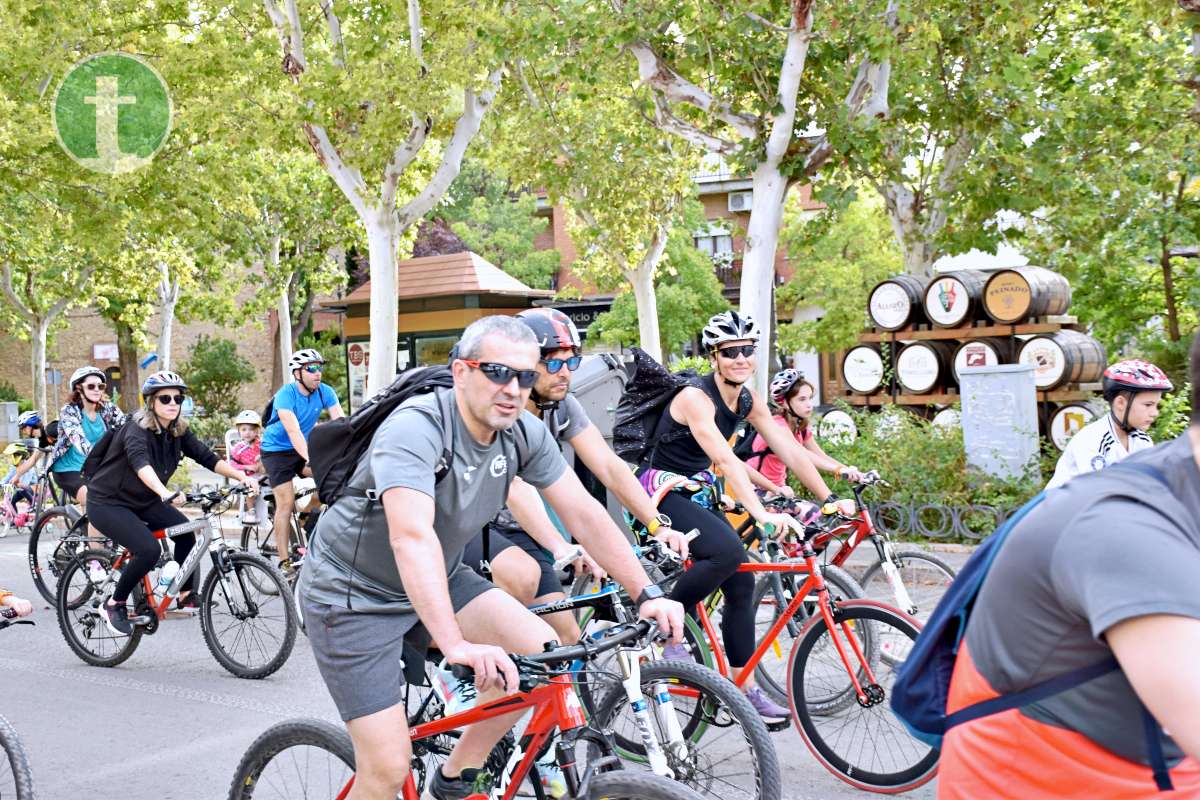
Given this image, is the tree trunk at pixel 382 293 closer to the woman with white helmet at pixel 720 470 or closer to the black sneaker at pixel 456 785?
the woman with white helmet at pixel 720 470

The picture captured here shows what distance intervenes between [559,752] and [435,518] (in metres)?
0.70

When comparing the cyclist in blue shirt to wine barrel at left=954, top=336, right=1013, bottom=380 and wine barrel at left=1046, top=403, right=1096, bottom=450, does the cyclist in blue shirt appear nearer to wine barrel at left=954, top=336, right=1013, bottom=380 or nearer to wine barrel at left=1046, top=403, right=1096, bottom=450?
wine barrel at left=954, top=336, right=1013, bottom=380

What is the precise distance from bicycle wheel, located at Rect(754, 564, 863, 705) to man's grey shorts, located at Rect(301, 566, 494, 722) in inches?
99.3

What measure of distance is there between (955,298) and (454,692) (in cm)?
1170

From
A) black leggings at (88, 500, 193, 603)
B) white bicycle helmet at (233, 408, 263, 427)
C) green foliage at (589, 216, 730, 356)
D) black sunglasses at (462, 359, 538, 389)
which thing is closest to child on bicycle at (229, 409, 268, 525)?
white bicycle helmet at (233, 408, 263, 427)

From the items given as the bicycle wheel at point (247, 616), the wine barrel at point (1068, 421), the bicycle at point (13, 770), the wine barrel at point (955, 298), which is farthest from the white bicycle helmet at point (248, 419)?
the bicycle at point (13, 770)

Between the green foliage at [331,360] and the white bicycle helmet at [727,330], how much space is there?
112 ft

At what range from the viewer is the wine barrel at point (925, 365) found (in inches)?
576

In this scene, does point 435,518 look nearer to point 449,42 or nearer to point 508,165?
point 449,42

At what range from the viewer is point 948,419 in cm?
1401

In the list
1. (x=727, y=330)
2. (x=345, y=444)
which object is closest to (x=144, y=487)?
(x=727, y=330)

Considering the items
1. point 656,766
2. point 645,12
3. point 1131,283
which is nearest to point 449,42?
point 645,12

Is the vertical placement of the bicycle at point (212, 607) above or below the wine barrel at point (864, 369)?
below

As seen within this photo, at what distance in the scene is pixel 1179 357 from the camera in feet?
56.3
